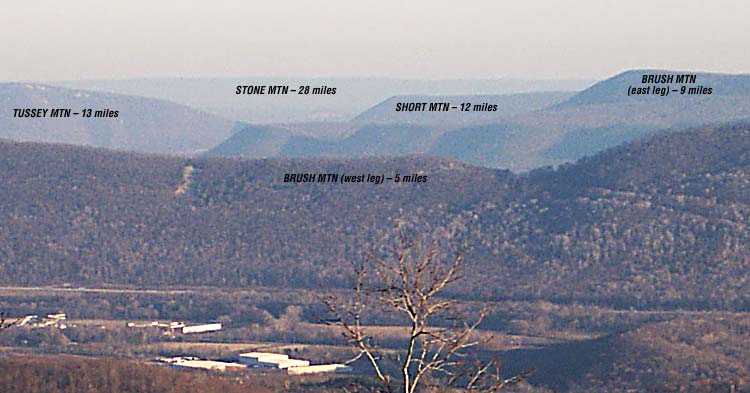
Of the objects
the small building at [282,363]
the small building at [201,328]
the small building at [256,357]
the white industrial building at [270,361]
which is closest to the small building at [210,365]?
the small building at [256,357]

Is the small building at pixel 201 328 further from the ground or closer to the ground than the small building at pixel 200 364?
closer to the ground

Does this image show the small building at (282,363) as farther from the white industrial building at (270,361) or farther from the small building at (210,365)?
the small building at (210,365)

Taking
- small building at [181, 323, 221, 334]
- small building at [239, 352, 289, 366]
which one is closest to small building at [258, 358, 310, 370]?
small building at [239, 352, 289, 366]

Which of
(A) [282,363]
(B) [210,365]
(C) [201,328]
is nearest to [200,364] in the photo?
(B) [210,365]

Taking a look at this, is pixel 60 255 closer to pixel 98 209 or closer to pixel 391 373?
pixel 98 209

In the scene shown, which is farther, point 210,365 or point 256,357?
point 256,357

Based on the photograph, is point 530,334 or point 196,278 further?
point 196,278

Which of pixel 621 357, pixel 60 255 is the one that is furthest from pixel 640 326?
pixel 60 255

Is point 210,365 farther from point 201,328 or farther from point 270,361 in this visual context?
point 201,328

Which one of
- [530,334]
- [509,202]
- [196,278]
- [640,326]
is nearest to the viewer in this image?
[640,326]

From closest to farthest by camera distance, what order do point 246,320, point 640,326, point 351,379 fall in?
point 351,379
point 640,326
point 246,320

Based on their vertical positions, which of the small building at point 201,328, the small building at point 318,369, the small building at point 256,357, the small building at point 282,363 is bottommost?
the small building at point 201,328
